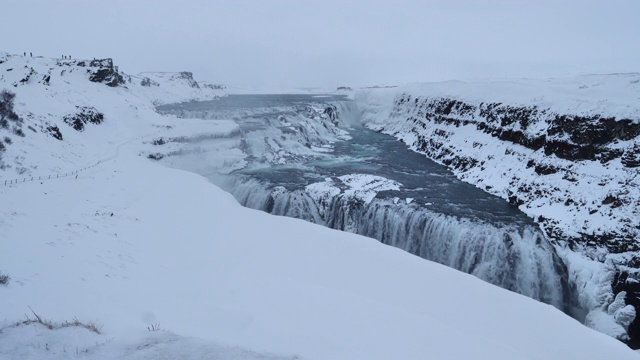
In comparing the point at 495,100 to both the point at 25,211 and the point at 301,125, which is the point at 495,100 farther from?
the point at 25,211

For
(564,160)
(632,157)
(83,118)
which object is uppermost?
(83,118)

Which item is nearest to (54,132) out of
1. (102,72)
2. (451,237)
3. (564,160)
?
(451,237)

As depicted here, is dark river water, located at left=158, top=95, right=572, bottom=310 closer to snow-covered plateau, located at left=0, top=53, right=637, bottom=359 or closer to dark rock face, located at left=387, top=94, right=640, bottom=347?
dark rock face, located at left=387, top=94, right=640, bottom=347

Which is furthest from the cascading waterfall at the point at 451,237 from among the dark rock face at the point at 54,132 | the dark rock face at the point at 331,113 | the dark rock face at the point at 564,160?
the dark rock face at the point at 331,113

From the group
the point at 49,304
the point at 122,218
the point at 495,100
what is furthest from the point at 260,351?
the point at 495,100

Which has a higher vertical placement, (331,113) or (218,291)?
(331,113)

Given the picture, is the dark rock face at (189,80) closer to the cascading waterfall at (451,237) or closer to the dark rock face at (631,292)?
the cascading waterfall at (451,237)

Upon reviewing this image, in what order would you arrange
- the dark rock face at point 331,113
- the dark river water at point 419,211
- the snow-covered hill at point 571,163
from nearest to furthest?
the snow-covered hill at point 571,163 < the dark river water at point 419,211 < the dark rock face at point 331,113

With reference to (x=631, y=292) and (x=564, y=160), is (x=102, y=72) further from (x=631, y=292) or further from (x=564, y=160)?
(x=631, y=292)
